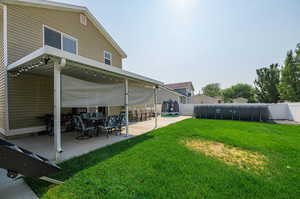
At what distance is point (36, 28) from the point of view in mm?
6000

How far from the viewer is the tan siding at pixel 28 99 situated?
206 inches

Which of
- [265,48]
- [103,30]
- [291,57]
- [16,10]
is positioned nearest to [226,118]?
[265,48]

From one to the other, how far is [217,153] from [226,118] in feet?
29.8

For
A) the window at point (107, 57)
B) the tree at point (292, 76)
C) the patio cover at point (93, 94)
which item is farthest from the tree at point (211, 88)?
the patio cover at point (93, 94)

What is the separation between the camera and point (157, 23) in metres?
8.66

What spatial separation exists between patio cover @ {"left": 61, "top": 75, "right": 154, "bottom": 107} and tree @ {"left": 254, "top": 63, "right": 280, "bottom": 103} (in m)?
20.6

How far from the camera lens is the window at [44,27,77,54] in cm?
652

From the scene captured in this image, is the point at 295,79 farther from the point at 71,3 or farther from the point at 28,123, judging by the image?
the point at 28,123

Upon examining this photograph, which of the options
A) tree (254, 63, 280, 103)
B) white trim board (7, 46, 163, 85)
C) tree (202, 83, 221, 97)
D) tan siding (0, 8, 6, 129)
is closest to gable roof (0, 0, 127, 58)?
tan siding (0, 8, 6, 129)

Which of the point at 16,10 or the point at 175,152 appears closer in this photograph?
the point at 175,152

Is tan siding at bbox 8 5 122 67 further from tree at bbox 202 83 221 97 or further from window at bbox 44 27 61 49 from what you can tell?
tree at bbox 202 83 221 97

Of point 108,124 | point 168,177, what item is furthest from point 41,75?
point 168,177

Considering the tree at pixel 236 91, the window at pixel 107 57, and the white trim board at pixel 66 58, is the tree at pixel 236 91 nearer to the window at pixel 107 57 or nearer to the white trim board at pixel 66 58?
the window at pixel 107 57

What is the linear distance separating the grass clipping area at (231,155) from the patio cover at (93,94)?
3.44 m
